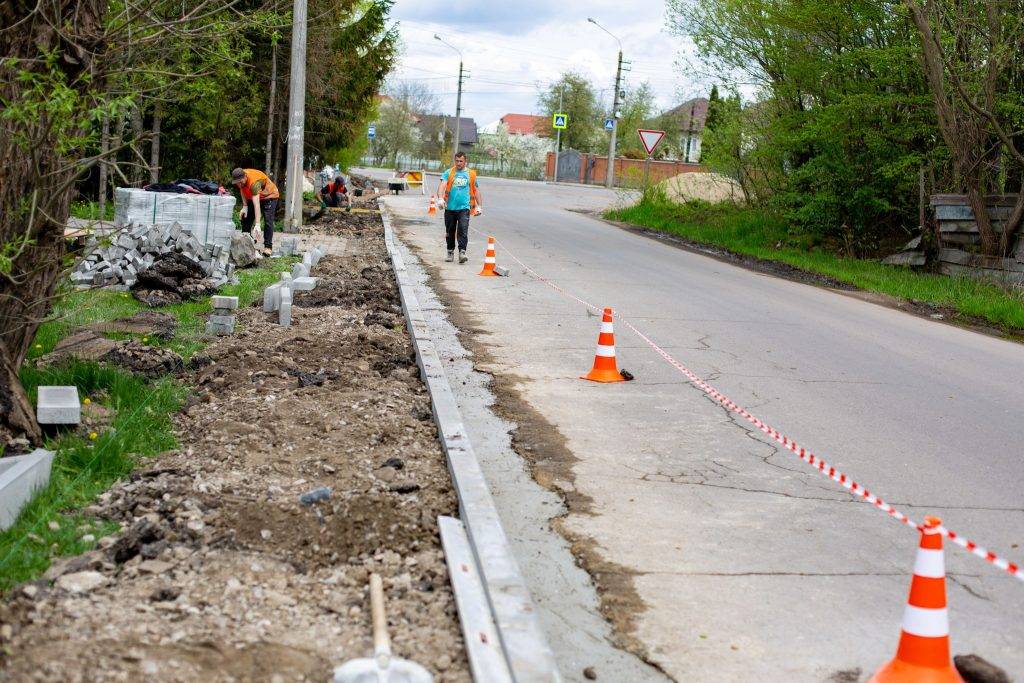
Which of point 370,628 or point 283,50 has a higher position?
point 283,50

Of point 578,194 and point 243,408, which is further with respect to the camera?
point 578,194

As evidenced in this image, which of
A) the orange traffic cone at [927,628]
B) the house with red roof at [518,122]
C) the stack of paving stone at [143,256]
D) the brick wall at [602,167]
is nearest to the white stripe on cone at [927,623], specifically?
the orange traffic cone at [927,628]

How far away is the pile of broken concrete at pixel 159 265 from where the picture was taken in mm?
12641

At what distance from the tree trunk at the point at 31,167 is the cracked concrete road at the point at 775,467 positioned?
3.20 metres

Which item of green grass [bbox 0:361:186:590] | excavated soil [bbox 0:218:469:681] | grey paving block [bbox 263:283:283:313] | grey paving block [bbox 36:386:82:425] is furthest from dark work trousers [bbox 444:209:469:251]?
grey paving block [bbox 36:386:82:425]

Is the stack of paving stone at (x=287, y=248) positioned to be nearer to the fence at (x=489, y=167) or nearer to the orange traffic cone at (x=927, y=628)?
the orange traffic cone at (x=927, y=628)

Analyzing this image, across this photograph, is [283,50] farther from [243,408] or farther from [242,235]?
[243,408]

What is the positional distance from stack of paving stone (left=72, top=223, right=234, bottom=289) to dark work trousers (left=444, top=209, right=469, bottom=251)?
4.65m

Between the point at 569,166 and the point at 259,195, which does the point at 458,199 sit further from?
the point at 569,166

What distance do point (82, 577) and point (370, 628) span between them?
45.8 inches

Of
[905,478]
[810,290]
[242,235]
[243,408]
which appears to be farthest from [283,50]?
[905,478]

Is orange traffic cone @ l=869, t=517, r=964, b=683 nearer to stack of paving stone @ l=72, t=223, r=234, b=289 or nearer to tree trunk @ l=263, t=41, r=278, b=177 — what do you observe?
stack of paving stone @ l=72, t=223, r=234, b=289

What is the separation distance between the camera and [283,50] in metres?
28.5

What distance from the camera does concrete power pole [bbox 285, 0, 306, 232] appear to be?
21438mm
